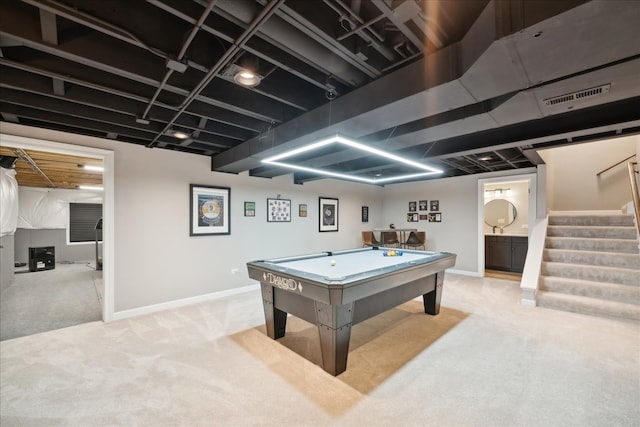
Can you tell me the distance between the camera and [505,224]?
23.5 feet

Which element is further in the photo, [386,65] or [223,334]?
[223,334]

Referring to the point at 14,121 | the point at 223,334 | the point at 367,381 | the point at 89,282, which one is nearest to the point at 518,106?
the point at 367,381

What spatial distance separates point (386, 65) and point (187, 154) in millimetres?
3582

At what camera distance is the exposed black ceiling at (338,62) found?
1.40 meters

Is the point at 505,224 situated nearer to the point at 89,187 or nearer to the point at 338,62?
the point at 338,62

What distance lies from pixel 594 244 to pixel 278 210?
18.6 ft

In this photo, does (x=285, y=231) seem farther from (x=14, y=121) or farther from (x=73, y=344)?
(x=14, y=121)

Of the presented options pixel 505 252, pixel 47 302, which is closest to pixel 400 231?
pixel 505 252

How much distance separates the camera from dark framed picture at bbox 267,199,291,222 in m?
5.46

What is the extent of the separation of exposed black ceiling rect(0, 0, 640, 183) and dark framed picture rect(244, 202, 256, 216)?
2118 millimetres

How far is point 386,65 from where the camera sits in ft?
6.78

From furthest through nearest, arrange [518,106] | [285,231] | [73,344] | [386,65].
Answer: [285,231], [73,344], [518,106], [386,65]

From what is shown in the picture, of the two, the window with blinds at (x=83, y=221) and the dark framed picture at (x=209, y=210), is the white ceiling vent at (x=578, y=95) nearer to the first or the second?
the dark framed picture at (x=209, y=210)

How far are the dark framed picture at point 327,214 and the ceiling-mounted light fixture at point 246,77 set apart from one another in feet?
14.2
